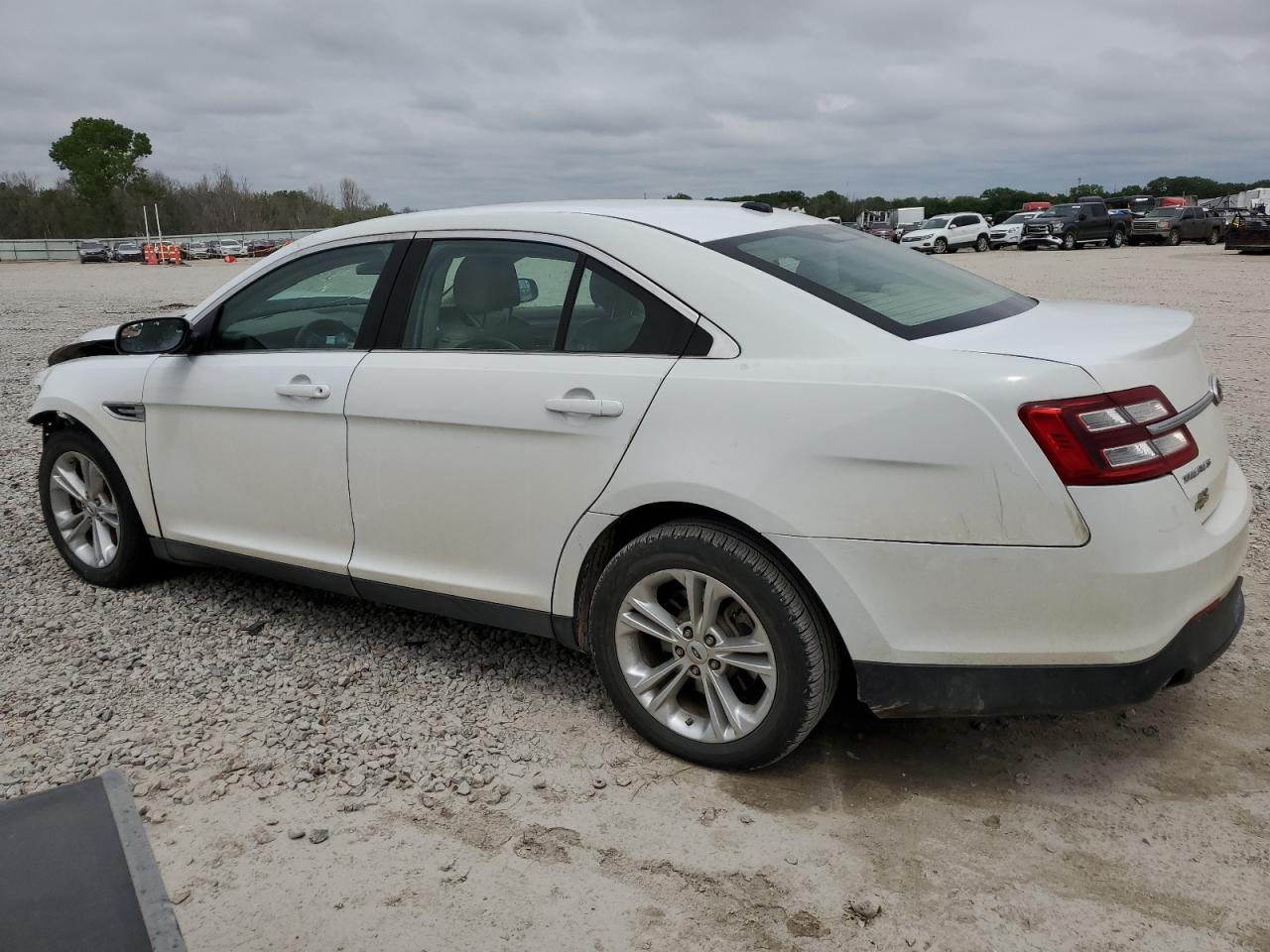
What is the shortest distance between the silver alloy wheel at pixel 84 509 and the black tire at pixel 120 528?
0.09 feet

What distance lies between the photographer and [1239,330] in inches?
527

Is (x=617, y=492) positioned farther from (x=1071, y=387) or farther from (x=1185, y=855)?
(x=1185, y=855)

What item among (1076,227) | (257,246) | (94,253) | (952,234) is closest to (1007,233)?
(952,234)

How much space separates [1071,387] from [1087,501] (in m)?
0.28

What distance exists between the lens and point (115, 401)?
4.52 meters

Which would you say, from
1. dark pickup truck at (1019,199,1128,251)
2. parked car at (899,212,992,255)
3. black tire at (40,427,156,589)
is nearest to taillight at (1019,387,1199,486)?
black tire at (40,427,156,589)

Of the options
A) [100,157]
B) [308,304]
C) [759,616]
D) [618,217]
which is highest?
[100,157]

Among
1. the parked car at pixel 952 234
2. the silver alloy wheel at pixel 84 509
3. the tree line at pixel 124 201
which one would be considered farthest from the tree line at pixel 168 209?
the silver alloy wheel at pixel 84 509

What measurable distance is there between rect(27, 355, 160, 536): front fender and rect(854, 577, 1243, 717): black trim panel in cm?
312

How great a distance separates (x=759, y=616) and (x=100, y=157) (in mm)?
111437

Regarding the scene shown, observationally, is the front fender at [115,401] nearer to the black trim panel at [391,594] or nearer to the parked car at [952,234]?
the black trim panel at [391,594]

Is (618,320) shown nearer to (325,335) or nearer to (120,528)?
(325,335)

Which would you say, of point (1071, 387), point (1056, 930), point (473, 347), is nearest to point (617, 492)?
point (473, 347)

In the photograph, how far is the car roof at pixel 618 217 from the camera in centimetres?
350
